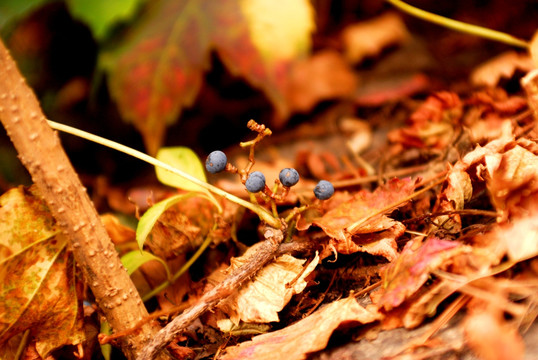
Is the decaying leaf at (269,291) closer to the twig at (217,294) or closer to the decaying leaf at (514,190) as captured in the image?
the twig at (217,294)

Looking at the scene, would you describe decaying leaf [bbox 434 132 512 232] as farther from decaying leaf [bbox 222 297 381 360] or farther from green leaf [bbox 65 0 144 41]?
green leaf [bbox 65 0 144 41]

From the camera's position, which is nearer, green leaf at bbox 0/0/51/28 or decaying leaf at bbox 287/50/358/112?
green leaf at bbox 0/0/51/28

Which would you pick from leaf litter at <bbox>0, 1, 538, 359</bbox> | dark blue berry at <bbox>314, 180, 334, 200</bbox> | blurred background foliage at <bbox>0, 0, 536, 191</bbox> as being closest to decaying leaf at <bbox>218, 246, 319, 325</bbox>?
leaf litter at <bbox>0, 1, 538, 359</bbox>

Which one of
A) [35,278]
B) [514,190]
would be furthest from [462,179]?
[35,278]

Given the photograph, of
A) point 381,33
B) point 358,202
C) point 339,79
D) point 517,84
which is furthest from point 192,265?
point 381,33

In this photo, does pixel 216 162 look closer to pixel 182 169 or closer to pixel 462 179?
pixel 182 169

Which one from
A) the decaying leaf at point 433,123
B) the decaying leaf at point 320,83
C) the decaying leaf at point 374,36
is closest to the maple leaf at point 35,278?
the decaying leaf at point 433,123
